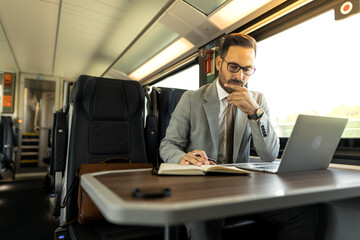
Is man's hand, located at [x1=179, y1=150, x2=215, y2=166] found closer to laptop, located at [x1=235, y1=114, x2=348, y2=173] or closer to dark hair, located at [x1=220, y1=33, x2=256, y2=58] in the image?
laptop, located at [x1=235, y1=114, x2=348, y2=173]

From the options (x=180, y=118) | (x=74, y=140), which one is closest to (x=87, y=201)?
(x=74, y=140)

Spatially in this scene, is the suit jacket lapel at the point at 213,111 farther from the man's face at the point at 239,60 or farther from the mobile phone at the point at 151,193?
the mobile phone at the point at 151,193

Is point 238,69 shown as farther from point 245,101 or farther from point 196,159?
point 196,159

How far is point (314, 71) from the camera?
2002 millimetres

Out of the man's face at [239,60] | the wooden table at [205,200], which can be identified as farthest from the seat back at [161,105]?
the wooden table at [205,200]

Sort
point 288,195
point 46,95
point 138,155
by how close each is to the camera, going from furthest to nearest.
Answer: point 46,95 → point 138,155 → point 288,195

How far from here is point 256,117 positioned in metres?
1.28

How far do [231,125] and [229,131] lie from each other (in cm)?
4

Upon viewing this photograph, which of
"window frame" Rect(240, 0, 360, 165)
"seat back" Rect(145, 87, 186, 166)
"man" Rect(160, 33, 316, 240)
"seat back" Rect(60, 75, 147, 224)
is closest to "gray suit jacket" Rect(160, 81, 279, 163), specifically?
"man" Rect(160, 33, 316, 240)

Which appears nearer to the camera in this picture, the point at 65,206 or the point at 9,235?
the point at 65,206

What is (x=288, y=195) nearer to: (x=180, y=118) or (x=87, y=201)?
(x=180, y=118)

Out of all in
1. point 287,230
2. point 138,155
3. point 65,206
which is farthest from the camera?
point 138,155

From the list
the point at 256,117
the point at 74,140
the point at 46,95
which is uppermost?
the point at 46,95

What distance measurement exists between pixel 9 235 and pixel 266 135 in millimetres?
2678
